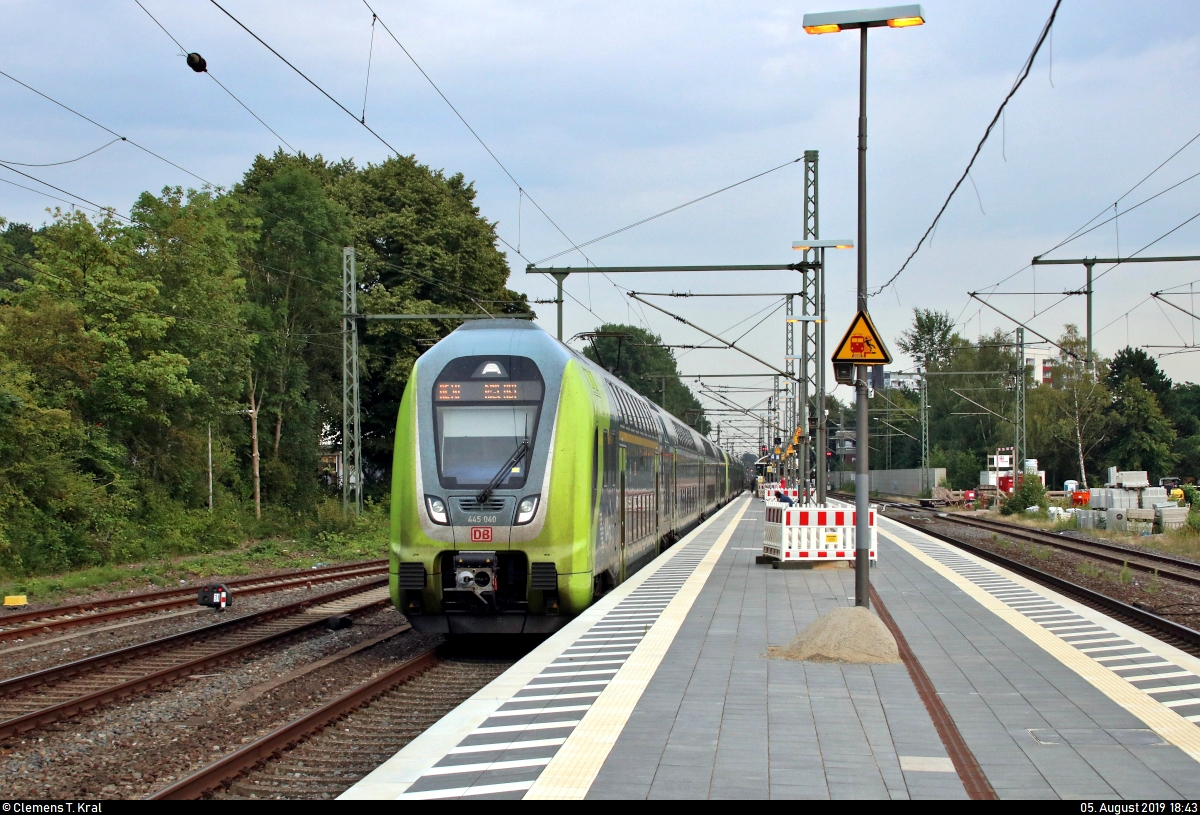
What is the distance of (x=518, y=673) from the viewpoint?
9109 millimetres

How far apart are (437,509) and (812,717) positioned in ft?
17.7

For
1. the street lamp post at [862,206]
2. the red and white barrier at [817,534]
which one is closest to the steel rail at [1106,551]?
the red and white barrier at [817,534]

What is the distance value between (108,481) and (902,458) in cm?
8695

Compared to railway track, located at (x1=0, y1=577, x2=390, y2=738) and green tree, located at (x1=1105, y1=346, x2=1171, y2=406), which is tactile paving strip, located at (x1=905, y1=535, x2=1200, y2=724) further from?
green tree, located at (x1=1105, y1=346, x2=1171, y2=406)

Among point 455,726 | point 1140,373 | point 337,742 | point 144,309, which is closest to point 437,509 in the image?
point 337,742

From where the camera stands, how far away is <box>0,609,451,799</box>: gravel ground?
7137 millimetres

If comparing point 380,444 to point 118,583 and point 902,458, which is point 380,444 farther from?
point 902,458

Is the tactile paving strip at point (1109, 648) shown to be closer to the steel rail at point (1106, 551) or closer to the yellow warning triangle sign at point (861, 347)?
the yellow warning triangle sign at point (861, 347)

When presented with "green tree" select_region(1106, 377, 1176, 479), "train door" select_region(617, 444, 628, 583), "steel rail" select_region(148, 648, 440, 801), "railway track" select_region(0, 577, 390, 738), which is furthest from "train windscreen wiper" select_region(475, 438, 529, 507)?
"green tree" select_region(1106, 377, 1176, 479)

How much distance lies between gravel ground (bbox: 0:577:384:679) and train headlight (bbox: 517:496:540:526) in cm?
513

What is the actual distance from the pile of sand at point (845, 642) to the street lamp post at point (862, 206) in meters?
1.23

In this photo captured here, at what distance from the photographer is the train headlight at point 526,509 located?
11641mm

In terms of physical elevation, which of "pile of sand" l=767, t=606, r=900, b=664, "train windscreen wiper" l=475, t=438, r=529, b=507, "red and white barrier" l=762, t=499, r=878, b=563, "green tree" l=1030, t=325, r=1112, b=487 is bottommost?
"pile of sand" l=767, t=606, r=900, b=664
